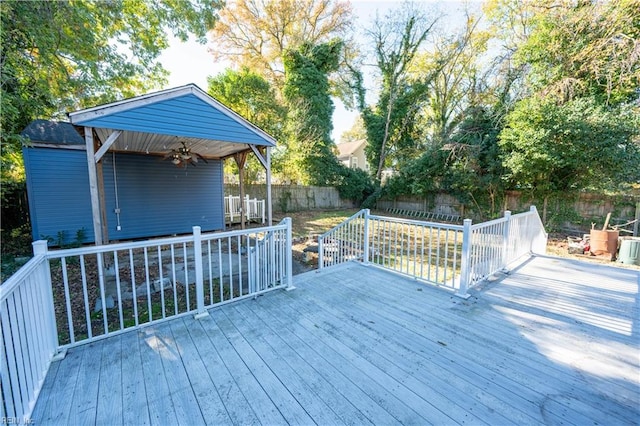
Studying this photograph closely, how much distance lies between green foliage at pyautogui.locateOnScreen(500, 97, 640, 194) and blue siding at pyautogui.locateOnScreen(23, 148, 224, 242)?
32.6ft

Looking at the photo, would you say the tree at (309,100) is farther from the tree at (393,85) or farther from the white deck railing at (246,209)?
the white deck railing at (246,209)

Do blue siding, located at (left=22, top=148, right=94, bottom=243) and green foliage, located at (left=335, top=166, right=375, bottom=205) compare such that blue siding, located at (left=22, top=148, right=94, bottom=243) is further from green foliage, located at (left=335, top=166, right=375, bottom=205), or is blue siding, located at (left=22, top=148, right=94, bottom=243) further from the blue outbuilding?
green foliage, located at (left=335, top=166, right=375, bottom=205)

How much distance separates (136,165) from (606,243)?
483 inches

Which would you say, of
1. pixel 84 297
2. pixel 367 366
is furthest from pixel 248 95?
pixel 367 366

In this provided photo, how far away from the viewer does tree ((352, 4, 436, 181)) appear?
14.4 metres

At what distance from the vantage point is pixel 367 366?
208cm

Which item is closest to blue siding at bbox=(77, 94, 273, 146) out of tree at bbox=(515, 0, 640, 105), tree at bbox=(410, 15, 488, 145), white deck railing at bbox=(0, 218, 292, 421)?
white deck railing at bbox=(0, 218, 292, 421)

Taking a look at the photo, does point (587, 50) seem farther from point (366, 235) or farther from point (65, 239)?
point (65, 239)

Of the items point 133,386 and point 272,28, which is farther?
point 272,28

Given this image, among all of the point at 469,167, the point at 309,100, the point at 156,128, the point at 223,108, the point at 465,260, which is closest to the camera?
the point at 465,260

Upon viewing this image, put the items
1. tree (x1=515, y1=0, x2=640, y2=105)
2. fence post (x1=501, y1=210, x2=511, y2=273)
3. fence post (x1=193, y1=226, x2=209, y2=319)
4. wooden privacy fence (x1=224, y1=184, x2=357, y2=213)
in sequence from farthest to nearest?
wooden privacy fence (x1=224, y1=184, x2=357, y2=213) < tree (x1=515, y1=0, x2=640, y2=105) < fence post (x1=501, y1=210, x2=511, y2=273) < fence post (x1=193, y1=226, x2=209, y2=319)

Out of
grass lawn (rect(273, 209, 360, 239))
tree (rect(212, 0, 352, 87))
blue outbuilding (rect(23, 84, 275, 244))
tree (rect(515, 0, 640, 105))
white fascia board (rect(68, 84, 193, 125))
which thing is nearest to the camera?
white fascia board (rect(68, 84, 193, 125))

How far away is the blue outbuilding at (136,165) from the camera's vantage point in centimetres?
481

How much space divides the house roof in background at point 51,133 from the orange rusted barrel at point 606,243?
1249 cm
